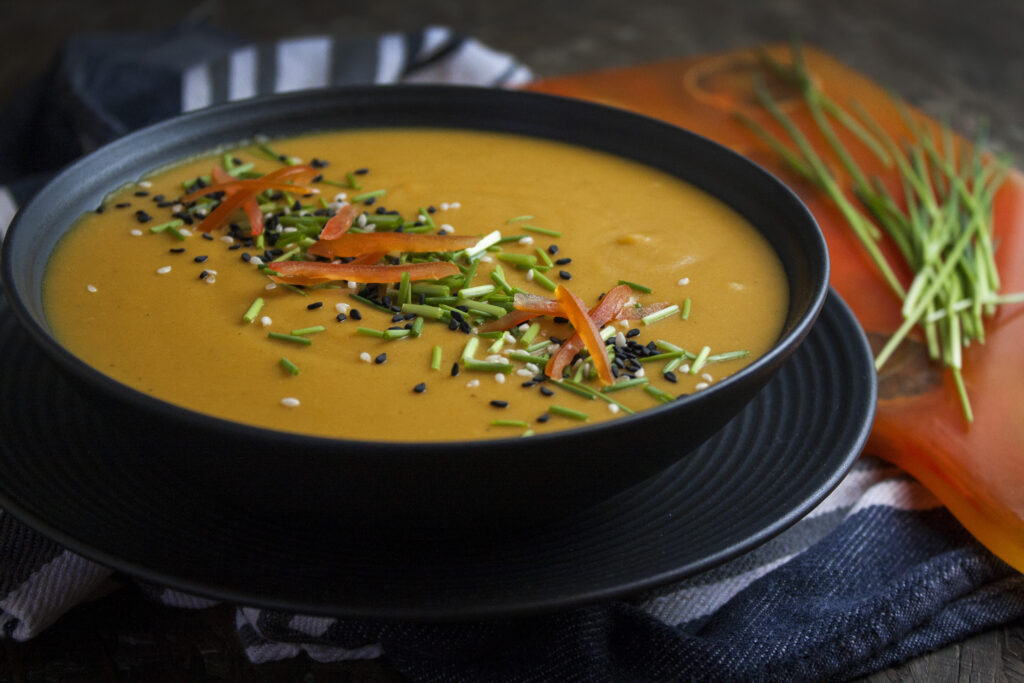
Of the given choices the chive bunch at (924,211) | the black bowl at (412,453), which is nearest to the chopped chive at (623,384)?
the black bowl at (412,453)

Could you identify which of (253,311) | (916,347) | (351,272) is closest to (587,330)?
(351,272)

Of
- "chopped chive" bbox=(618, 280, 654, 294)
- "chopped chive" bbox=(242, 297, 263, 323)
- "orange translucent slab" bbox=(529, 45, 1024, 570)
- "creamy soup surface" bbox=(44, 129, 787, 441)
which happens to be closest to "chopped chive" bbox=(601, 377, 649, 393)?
"creamy soup surface" bbox=(44, 129, 787, 441)

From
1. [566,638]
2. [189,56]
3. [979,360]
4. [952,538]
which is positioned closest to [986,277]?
[979,360]

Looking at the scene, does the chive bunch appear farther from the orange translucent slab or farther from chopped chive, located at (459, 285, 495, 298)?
chopped chive, located at (459, 285, 495, 298)

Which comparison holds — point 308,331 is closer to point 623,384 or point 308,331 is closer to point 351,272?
point 351,272

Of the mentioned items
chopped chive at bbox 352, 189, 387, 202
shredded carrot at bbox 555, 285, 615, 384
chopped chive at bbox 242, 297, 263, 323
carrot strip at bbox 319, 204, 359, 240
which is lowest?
chopped chive at bbox 352, 189, 387, 202

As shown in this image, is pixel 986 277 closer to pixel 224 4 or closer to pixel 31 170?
pixel 31 170
